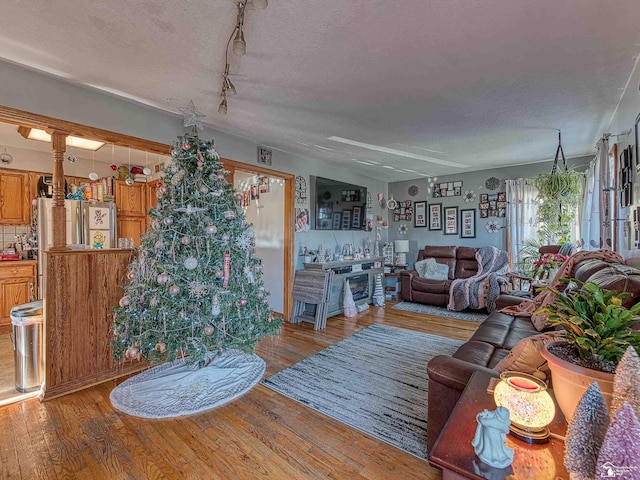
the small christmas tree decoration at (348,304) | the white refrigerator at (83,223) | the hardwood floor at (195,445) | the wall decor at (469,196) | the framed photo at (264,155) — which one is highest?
the framed photo at (264,155)

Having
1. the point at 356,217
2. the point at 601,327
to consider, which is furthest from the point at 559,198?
the point at 601,327

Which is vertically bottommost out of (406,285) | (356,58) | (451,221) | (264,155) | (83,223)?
(406,285)

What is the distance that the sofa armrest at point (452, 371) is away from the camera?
140 cm

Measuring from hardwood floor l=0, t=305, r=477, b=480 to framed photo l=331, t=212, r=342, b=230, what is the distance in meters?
3.07

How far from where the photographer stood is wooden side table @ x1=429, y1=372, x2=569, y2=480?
2.37 ft

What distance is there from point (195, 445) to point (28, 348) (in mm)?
1741

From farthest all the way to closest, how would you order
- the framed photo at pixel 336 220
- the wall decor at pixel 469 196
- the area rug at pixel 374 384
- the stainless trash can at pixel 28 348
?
the wall decor at pixel 469 196 < the framed photo at pixel 336 220 < the stainless trash can at pixel 28 348 < the area rug at pixel 374 384

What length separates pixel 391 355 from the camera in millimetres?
3031

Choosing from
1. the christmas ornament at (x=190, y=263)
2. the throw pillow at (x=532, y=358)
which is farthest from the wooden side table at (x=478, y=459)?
the christmas ornament at (x=190, y=263)

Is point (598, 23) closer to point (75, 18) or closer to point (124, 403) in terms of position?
point (75, 18)

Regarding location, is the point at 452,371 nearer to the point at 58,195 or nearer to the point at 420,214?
the point at 58,195

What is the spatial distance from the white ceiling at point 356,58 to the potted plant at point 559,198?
2.00ft

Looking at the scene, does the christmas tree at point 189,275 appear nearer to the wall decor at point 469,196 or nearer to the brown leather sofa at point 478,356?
the brown leather sofa at point 478,356

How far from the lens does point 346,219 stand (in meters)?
5.21
